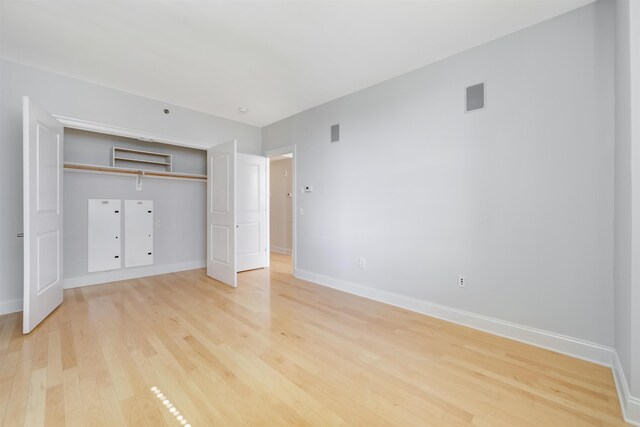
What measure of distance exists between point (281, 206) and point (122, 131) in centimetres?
397

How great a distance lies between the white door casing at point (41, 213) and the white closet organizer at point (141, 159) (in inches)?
35.6

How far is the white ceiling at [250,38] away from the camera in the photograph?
2100mm

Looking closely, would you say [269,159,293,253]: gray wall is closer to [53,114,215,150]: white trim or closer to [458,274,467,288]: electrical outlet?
[53,114,215,150]: white trim

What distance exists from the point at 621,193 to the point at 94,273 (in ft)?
18.7

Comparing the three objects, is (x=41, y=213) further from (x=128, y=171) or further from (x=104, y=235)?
(x=128, y=171)

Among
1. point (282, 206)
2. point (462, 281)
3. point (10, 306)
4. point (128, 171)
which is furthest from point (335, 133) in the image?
point (10, 306)

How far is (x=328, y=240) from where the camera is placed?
3.94 m

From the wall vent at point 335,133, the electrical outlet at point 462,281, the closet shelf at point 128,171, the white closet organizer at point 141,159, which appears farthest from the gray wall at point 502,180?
the white closet organizer at point 141,159

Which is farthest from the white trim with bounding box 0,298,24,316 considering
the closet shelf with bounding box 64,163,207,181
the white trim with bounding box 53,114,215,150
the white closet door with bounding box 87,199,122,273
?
the white trim with bounding box 53,114,215,150

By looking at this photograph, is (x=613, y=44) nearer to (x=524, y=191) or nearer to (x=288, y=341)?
(x=524, y=191)

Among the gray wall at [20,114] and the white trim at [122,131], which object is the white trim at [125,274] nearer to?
the gray wall at [20,114]

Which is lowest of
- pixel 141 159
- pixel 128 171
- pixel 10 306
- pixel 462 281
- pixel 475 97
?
pixel 10 306

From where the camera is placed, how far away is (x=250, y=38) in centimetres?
246

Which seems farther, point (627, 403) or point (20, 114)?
point (20, 114)
